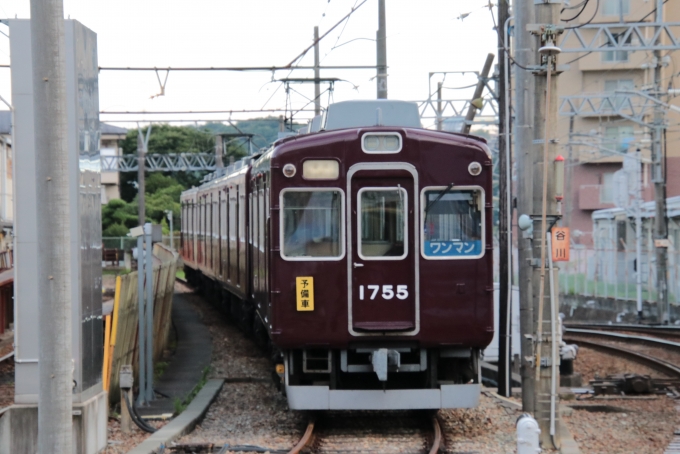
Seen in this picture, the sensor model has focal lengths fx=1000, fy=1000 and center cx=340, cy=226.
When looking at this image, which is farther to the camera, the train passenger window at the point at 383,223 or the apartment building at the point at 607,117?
the apartment building at the point at 607,117

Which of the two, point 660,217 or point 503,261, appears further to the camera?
point 660,217

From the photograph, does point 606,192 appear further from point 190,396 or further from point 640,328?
point 190,396

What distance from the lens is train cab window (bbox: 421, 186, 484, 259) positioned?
29.3 feet

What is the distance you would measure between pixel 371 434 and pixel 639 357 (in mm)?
8867

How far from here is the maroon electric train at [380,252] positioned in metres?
8.90

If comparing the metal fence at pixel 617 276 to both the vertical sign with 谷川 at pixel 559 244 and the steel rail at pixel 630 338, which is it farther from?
the vertical sign with 谷川 at pixel 559 244

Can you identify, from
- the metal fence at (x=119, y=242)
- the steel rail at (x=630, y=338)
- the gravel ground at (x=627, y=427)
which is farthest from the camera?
the metal fence at (x=119, y=242)

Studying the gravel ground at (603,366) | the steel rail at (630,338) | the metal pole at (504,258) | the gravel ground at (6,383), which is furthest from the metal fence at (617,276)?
the gravel ground at (6,383)

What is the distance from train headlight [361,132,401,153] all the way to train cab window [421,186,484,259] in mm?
498

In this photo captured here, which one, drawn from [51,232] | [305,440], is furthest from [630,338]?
[51,232]

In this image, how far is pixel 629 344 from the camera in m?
19.8

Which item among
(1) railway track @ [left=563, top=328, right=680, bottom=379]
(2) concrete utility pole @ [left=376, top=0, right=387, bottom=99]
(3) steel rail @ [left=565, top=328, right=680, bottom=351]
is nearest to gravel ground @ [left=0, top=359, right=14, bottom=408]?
(2) concrete utility pole @ [left=376, top=0, right=387, bottom=99]

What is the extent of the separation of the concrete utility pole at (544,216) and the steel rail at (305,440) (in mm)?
1950

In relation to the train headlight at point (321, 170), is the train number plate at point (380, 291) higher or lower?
lower
